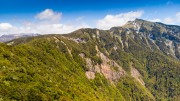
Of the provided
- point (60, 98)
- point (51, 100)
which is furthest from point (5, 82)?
point (60, 98)

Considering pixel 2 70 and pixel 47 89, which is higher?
pixel 2 70

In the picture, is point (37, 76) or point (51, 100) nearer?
point (51, 100)

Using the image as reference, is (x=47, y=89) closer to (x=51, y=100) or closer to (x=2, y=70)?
(x=51, y=100)

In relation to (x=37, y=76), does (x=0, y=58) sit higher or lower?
higher

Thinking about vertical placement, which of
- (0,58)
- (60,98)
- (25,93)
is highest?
(0,58)

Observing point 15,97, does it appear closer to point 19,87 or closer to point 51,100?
point 19,87

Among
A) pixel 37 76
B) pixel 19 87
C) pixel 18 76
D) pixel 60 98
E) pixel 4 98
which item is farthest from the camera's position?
pixel 37 76

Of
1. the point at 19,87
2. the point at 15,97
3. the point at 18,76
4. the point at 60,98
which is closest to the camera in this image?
the point at 15,97

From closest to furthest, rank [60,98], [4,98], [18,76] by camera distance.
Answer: [4,98], [18,76], [60,98]

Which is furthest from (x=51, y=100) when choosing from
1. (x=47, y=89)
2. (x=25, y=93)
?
(x=25, y=93)
